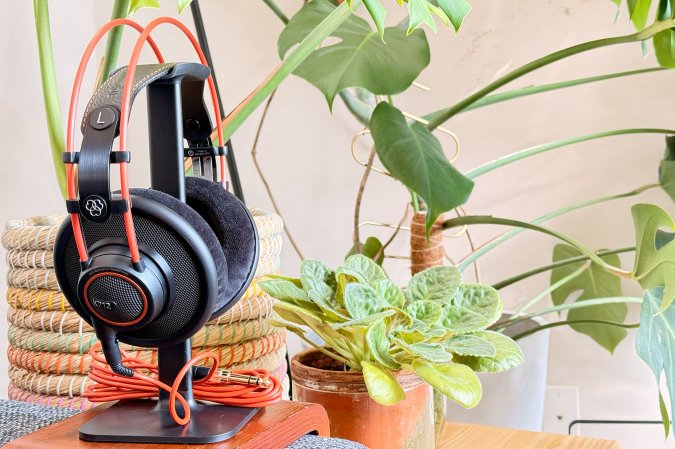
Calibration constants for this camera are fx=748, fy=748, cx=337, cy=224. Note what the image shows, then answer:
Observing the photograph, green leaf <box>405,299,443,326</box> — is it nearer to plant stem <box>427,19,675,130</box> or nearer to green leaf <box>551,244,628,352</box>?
plant stem <box>427,19,675,130</box>

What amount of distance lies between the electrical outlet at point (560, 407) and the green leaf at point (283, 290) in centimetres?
91

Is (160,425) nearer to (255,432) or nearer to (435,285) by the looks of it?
(255,432)

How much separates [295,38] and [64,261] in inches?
23.1

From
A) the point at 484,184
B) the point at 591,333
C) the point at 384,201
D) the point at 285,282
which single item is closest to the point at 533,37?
the point at 484,184

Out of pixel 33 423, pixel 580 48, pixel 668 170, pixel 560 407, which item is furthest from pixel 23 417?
pixel 560 407

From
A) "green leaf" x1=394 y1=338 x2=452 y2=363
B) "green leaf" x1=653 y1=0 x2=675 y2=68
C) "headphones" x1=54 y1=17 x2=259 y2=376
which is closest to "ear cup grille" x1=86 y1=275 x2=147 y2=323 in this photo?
"headphones" x1=54 y1=17 x2=259 y2=376

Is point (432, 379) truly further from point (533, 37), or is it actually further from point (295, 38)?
point (533, 37)

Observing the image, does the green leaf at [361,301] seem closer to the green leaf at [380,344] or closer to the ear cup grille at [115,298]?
the green leaf at [380,344]

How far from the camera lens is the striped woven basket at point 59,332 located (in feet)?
2.40

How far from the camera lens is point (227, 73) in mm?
1588

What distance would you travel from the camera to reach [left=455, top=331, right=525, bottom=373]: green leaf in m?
0.60

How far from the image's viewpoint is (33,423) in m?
0.50

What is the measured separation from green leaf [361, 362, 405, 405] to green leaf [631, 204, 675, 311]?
0.29 meters

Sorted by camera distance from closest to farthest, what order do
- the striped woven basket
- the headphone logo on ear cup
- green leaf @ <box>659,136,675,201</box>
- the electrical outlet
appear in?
the headphone logo on ear cup
the striped woven basket
green leaf @ <box>659,136,675,201</box>
the electrical outlet
